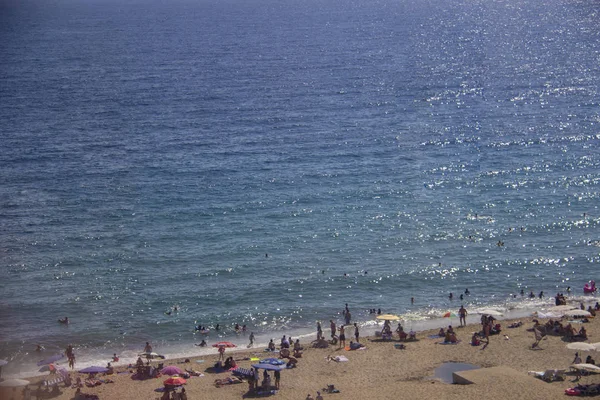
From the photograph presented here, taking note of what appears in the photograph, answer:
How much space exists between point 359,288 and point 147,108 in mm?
54788

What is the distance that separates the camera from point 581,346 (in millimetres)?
46969

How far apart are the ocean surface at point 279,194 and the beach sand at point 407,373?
16.5 feet

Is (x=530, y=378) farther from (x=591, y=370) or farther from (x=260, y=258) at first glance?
(x=260, y=258)

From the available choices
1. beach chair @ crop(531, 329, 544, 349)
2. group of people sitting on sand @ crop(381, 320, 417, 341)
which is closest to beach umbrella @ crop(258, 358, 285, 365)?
group of people sitting on sand @ crop(381, 320, 417, 341)

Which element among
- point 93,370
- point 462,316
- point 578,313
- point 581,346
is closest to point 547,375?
point 581,346

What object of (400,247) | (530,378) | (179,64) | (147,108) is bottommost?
(530,378)

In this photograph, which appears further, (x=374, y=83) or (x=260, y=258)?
(x=374, y=83)

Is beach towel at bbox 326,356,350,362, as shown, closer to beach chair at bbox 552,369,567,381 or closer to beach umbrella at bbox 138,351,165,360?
beach umbrella at bbox 138,351,165,360

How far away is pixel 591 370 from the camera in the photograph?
43.8 metres

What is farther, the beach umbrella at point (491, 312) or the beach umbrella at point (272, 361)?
the beach umbrella at point (491, 312)

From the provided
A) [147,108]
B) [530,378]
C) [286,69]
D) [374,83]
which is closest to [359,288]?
[530,378]

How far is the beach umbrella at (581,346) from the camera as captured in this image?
46719 millimetres

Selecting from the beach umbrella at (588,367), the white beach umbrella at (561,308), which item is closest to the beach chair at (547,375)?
the beach umbrella at (588,367)

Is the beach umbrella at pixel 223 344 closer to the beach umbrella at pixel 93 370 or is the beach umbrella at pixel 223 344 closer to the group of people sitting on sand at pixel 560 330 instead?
the beach umbrella at pixel 93 370
